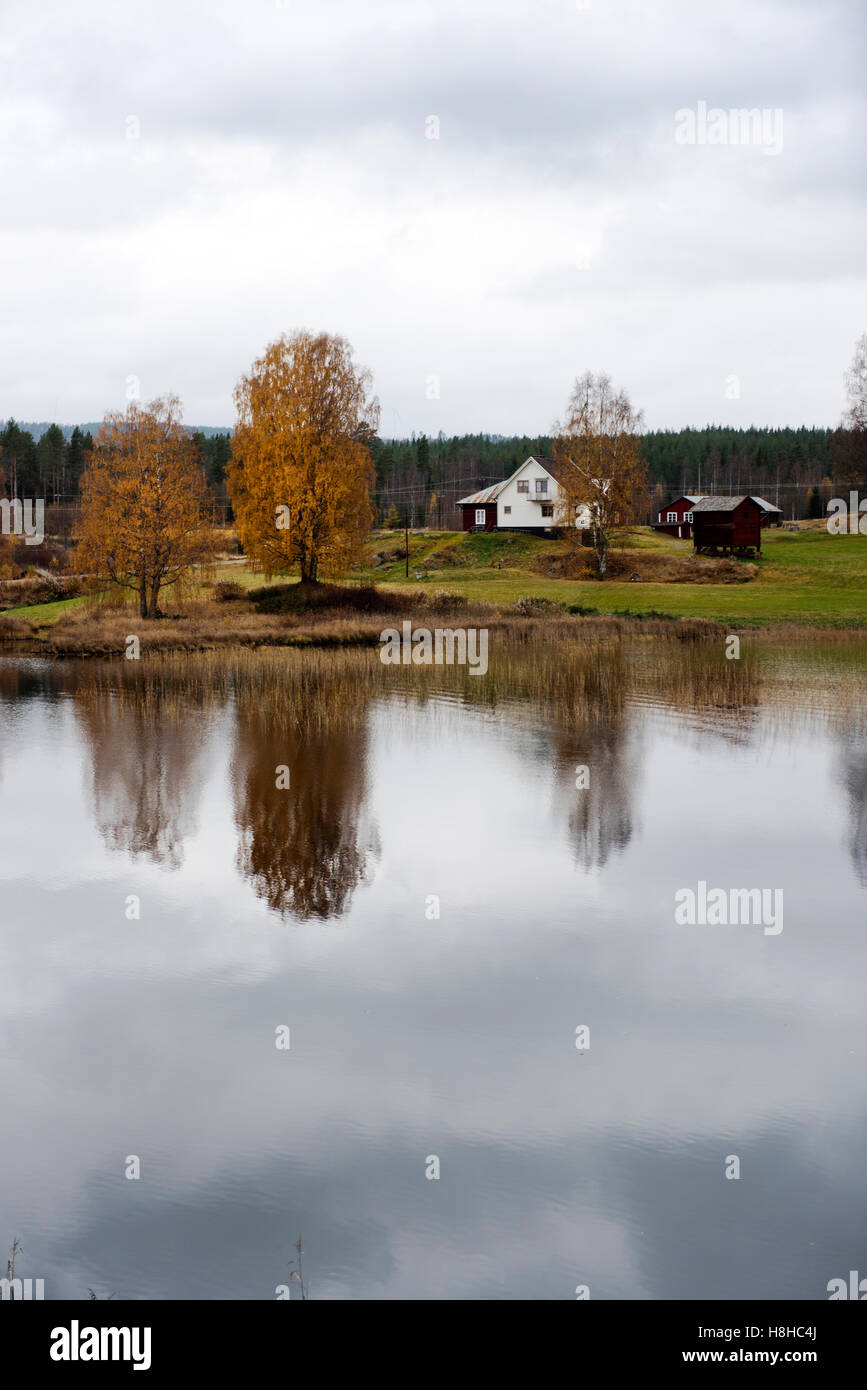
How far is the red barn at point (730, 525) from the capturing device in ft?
274

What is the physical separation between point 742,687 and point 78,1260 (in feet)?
99.6

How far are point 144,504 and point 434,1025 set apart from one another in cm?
4665

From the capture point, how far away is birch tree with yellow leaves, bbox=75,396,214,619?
180ft

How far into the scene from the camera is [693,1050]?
1159cm

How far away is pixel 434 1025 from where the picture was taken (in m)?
12.1

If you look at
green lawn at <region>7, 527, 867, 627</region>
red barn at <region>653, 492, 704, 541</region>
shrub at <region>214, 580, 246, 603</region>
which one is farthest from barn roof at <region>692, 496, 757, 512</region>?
shrub at <region>214, 580, 246, 603</region>

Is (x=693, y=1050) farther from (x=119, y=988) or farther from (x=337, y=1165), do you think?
(x=119, y=988)

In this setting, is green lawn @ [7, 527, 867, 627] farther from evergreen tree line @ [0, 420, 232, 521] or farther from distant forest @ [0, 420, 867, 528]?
evergreen tree line @ [0, 420, 232, 521]

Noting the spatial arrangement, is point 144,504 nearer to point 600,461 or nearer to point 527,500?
point 600,461

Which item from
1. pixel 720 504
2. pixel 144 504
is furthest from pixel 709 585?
pixel 144 504

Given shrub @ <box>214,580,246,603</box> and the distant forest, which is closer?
shrub @ <box>214,580,246,603</box>

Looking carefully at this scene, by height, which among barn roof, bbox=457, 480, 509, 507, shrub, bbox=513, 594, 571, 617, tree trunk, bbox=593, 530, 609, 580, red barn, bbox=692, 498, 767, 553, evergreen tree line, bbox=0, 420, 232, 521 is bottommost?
shrub, bbox=513, 594, 571, 617

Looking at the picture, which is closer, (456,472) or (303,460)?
(303,460)

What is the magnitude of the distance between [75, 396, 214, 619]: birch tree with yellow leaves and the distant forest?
243ft
